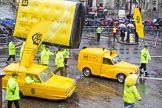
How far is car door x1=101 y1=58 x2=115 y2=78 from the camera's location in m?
20.4

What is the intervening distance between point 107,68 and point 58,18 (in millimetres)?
4154

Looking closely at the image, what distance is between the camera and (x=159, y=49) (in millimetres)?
34000

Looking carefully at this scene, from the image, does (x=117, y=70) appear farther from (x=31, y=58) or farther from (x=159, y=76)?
(x=31, y=58)

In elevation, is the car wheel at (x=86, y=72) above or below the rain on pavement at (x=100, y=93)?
above

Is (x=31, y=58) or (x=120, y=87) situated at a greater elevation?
(x=31, y=58)

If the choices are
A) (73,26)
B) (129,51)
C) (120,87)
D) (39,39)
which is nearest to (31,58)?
(39,39)

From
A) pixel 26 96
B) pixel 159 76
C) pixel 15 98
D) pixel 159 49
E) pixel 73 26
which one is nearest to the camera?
pixel 15 98

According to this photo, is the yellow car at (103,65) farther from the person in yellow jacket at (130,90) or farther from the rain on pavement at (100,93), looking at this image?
the person in yellow jacket at (130,90)

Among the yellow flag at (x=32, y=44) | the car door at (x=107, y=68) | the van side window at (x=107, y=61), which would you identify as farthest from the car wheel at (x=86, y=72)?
the yellow flag at (x=32, y=44)

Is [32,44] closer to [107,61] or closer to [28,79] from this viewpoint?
[28,79]

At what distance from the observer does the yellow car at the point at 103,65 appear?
2025cm

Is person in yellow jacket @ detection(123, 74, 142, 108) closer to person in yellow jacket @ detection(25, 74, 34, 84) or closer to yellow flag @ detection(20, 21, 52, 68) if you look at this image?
person in yellow jacket @ detection(25, 74, 34, 84)


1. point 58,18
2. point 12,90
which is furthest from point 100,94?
point 12,90

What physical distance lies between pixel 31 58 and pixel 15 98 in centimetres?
328
